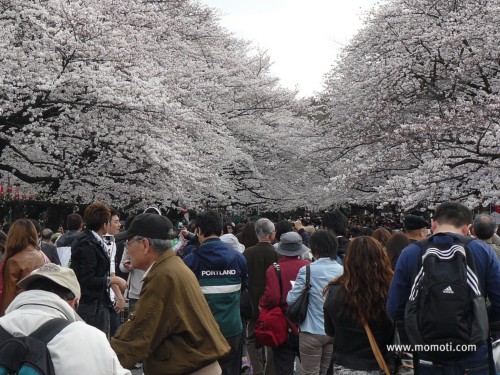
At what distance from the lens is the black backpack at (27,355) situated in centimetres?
279

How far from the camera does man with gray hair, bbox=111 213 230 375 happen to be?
414cm

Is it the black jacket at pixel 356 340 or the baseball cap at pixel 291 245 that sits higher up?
the baseball cap at pixel 291 245

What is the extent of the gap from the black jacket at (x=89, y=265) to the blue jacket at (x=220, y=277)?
4.33 ft

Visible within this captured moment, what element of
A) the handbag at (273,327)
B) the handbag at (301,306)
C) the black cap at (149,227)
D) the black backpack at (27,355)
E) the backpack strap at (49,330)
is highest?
the black cap at (149,227)

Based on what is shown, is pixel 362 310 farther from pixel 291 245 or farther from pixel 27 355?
pixel 27 355

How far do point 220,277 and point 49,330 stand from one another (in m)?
3.66

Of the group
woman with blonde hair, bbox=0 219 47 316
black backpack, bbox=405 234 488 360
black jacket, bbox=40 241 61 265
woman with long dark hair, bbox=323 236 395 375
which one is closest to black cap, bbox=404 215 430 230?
woman with long dark hair, bbox=323 236 395 375

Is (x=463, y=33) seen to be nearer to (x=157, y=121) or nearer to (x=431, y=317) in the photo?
(x=157, y=121)

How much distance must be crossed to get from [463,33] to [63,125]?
11699 millimetres

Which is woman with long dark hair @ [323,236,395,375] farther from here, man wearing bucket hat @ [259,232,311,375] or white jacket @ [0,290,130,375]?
white jacket @ [0,290,130,375]

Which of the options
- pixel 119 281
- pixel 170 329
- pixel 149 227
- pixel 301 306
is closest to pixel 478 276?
pixel 170 329

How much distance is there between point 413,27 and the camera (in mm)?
23641

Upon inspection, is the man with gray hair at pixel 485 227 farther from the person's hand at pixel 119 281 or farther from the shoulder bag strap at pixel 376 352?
the person's hand at pixel 119 281

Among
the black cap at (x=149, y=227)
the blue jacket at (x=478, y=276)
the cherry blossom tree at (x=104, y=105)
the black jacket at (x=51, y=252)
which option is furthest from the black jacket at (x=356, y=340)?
the cherry blossom tree at (x=104, y=105)
